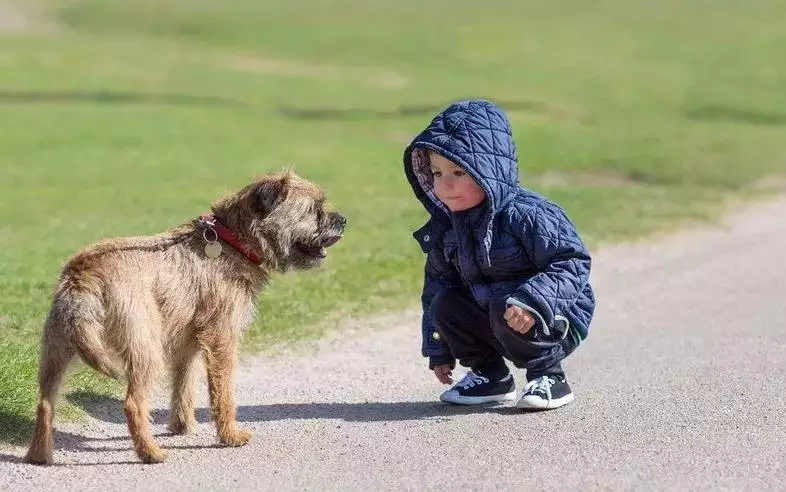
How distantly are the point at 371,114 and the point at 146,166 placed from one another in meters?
9.31

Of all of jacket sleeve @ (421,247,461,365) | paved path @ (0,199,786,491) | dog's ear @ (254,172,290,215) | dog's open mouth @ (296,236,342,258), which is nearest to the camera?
paved path @ (0,199,786,491)

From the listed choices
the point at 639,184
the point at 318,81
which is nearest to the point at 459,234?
the point at 639,184

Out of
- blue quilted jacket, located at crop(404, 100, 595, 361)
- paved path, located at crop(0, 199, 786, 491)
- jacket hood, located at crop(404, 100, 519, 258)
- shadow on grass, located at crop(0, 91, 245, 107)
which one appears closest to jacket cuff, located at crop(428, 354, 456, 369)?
paved path, located at crop(0, 199, 786, 491)

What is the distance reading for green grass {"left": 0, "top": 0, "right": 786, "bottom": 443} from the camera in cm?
1224

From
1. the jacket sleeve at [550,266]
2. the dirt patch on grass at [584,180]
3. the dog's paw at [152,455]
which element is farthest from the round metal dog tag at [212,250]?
the dirt patch on grass at [584,180]

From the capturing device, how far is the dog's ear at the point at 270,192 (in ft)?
21.7

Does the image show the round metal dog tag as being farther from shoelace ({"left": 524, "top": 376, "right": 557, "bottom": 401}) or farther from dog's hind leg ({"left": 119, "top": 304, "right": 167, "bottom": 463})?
shoelace ({"left": 524, "top": 376, "right": 557, "bottom": 401})

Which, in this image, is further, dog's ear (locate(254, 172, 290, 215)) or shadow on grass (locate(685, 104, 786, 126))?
shadow on grass (locate(685, 104, 786, 126))

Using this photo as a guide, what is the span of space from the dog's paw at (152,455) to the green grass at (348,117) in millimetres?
845

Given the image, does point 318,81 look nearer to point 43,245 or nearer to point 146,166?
point 146,166

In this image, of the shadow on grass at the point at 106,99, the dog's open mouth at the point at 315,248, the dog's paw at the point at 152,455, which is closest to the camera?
the dog's paw at the point at 152,455

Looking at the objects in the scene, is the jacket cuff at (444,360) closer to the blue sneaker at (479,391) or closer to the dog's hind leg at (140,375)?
the blue sneaker at (479,391)

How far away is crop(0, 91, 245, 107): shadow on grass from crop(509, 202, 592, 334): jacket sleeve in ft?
69.9

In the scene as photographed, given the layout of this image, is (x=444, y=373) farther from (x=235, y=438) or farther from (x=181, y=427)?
(x=181, y=427)
